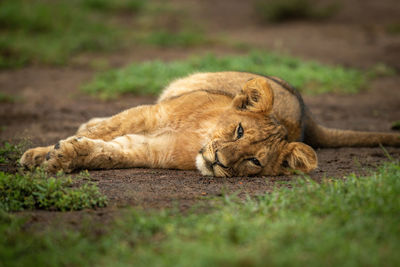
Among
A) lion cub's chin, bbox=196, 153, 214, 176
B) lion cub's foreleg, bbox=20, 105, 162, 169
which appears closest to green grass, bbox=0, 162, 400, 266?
lion cub's chin, bbox=196, 153, 214, 176

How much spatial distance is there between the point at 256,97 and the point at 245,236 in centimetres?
171

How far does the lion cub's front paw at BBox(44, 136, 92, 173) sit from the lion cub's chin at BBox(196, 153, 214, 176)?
90 centimetres

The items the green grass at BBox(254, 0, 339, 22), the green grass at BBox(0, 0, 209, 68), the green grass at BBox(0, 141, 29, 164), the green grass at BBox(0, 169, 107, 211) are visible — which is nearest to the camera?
the green grass at BBox(0, 169, 107, 211)

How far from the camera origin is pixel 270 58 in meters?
8.63

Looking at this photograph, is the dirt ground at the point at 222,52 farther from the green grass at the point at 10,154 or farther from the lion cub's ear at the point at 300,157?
the green grass at the point at 10,154

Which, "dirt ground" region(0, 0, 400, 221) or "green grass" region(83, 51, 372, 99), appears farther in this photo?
"green grass" region(83, 51, 372, 99)

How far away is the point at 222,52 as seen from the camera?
9992 millimetres

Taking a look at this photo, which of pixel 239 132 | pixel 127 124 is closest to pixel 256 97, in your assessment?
pixel 239 132

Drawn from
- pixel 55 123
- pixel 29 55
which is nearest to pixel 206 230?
pixel 55 123

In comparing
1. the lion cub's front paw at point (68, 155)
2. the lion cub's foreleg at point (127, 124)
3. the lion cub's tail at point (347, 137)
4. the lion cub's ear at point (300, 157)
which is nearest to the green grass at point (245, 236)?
the lion cub's ear at point (300, 157)

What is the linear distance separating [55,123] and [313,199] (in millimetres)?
3823

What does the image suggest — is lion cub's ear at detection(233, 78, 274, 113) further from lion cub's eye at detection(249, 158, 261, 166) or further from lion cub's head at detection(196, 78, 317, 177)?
lion cub's eye at detection(249, 158, 261, 166)

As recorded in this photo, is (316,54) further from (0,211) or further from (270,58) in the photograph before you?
(0,211)

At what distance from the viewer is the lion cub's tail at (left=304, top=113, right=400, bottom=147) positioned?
16.4ft
